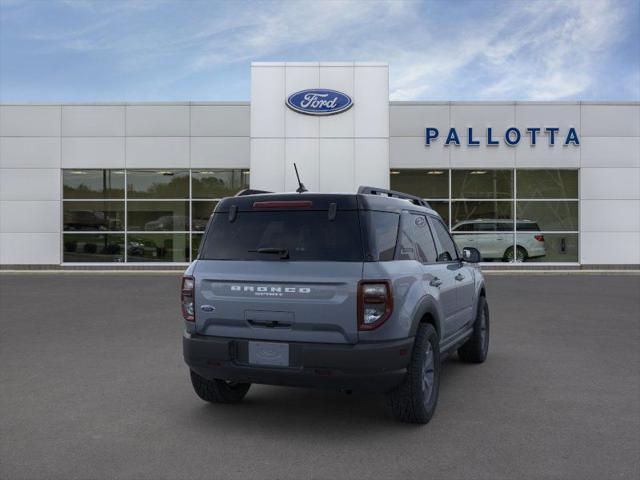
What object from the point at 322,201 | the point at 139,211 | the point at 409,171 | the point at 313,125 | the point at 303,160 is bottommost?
the point at 322,201

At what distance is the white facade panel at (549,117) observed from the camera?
22516 mm

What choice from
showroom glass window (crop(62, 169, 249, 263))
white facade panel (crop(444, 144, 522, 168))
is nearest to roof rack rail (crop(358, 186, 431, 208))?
white facade panel (crop(444, 144, 522, 168))

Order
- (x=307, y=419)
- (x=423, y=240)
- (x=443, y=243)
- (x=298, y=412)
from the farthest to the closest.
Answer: (x=443, y=243) < (x=423, y=240) < (x=298, y=412) < (x=307, y=419)

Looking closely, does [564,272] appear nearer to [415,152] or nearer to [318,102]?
[415,152]

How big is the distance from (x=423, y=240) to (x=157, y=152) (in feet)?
61.4

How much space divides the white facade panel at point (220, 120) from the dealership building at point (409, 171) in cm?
4

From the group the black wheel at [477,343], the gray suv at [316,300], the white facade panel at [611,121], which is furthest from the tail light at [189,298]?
the white facade panel at [611,121]

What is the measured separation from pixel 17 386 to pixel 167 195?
57.6 feet

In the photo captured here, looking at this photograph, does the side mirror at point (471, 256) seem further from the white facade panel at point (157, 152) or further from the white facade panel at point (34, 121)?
the white facade panel at point (34, 121)

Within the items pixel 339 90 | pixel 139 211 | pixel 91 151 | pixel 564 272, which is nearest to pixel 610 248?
pixel 564 272

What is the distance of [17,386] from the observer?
6207 millimetres

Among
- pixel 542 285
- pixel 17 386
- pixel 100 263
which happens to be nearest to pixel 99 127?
pixel 100 263

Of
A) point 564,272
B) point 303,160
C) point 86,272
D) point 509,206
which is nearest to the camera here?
point 303,160

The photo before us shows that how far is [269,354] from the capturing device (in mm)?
4629
